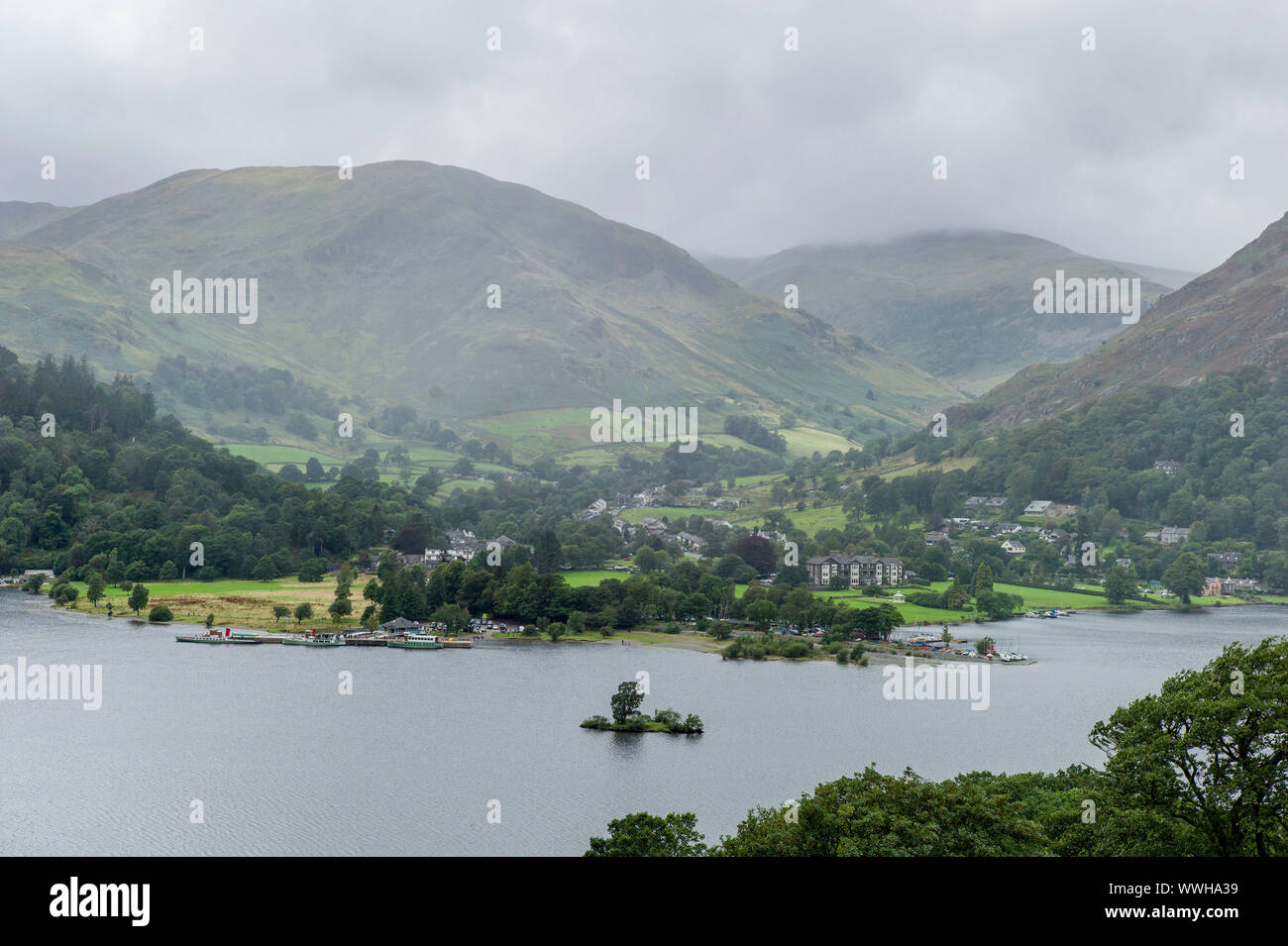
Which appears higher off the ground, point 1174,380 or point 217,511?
point 1174,380

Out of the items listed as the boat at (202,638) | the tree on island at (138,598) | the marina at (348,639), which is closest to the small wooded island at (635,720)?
the marina at (348,639)

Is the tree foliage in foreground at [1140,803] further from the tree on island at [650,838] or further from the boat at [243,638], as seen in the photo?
the boat at [243,638]

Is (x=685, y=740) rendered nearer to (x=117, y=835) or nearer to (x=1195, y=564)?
(x=117, y=835)

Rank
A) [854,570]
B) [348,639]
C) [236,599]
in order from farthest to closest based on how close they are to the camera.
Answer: [854,570], [236,599], [348,639]

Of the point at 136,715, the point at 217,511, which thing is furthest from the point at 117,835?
the point at 217,511

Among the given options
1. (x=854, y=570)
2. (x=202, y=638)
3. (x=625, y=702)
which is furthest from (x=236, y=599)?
(x=854, y=570)

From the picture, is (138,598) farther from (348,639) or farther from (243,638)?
(348,639)
